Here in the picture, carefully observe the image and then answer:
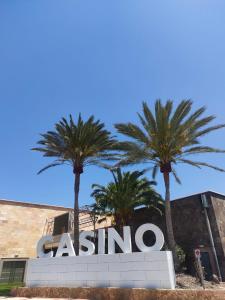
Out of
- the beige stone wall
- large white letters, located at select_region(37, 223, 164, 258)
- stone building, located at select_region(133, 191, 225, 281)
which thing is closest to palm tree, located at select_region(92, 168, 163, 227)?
stone building, located at select_region(133, 191, 225, 281)

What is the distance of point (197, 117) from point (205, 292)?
11105 mm

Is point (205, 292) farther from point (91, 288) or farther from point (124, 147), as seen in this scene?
point (124, 147)

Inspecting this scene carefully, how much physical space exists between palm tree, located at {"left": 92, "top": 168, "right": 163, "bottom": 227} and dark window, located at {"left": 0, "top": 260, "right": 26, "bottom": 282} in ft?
46.8

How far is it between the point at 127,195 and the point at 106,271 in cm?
855

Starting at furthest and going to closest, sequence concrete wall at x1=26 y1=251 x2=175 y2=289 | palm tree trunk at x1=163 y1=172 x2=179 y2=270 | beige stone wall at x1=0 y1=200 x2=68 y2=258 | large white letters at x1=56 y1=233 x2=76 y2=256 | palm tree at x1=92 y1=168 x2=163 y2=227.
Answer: beige stone wall at x1=0 y1=200 x2=68 y2=258 → palm tree at x1=92 y1=168 x2=163 y2=227 → large white letters at x1=56 y1=233 x2=76 y2=256 → palm tree trunk at x1=163 y1=172 x2=179 y2=270 → concrete wall at x1=26 y1=251 x2=175 y2=289

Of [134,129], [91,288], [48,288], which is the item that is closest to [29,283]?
[48,288]

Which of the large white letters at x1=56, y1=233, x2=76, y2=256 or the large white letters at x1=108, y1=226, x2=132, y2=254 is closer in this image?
the large white letters at x1=108, y1=226, x2=132, y2=254

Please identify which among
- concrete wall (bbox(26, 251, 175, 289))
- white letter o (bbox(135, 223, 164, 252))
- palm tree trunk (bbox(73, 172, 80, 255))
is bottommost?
concrete wall (bbox(26, 251, 175, 289))

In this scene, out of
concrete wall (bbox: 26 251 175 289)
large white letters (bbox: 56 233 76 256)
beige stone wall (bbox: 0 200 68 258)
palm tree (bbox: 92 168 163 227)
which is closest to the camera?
concrete wall (bbox: 26 251 175 289)

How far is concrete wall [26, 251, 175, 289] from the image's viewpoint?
506 inches

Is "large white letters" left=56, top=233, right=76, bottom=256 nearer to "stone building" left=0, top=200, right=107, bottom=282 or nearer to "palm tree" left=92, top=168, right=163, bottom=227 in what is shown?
"palm tree" left=92, top=168, right=163, bottom=227

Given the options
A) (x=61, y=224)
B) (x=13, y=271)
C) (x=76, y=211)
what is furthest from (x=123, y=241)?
(x=13, y=271)

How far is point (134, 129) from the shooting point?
60.8ft

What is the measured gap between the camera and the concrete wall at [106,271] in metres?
12.8
